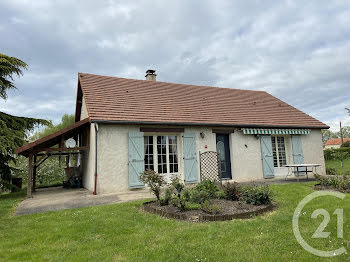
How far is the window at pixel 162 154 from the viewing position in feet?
34.1

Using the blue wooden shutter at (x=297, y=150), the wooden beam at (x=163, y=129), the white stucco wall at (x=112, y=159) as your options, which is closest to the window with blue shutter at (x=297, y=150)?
the blue wooden shutter at (x=297, y=150)

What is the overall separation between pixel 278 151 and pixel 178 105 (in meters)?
6.43

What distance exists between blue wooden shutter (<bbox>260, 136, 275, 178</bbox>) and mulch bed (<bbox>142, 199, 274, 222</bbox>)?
647 centimetres

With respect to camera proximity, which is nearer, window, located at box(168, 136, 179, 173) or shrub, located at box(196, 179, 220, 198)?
shrub, located at box(196, 179, 220, 198)

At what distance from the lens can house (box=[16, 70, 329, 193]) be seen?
945cm

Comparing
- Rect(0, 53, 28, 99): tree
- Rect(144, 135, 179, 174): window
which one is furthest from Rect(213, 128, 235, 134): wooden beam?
Rect(0, 53, 28, 99): tree

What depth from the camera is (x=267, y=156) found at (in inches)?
474

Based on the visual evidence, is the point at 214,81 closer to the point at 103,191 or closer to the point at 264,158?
the point at 264,158

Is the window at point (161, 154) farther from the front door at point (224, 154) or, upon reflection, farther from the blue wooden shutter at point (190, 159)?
the front door at point (224, 154)

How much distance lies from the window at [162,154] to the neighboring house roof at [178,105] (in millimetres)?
968

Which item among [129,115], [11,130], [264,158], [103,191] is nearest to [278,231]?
[103,191]

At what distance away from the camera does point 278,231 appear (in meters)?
4.07

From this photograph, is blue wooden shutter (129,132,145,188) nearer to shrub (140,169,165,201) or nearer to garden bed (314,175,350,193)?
shrub (140,169,165,201)

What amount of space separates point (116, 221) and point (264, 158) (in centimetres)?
929
